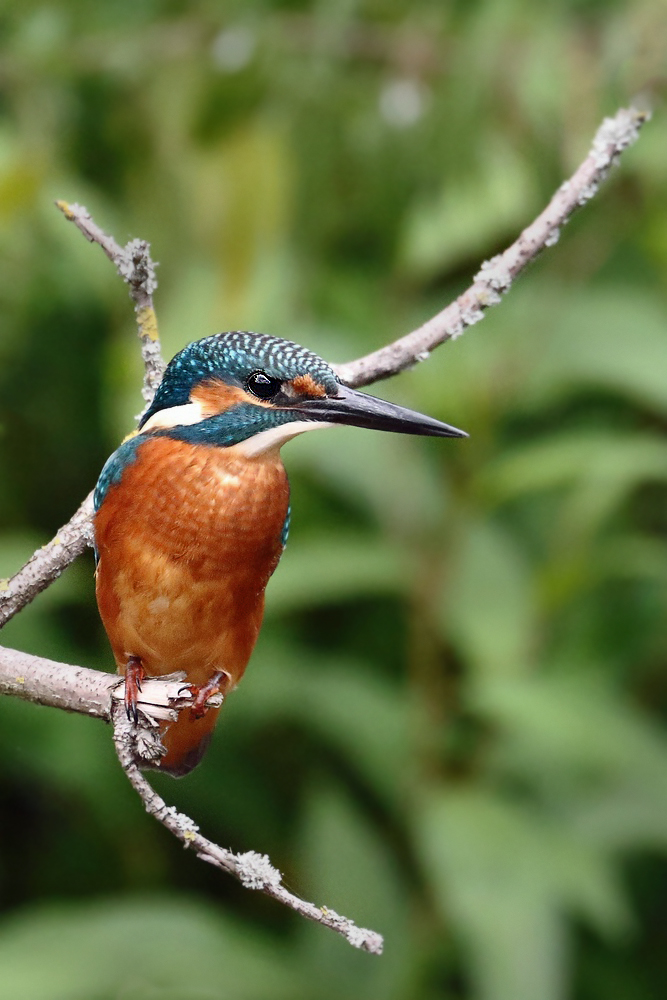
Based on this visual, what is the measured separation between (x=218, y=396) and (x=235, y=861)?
35cm

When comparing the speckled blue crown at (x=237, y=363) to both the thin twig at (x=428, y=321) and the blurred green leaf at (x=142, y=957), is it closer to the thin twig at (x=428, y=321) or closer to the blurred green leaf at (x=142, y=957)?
the thin twig at (x=428, y=321)

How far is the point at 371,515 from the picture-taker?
3213mm

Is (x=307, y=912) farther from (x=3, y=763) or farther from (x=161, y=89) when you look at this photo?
(x=161, y=89)

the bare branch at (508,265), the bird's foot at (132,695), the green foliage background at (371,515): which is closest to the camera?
the bird's foot at (132,695)

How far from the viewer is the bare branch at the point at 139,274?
97cm

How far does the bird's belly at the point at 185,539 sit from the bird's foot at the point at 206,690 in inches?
1.7

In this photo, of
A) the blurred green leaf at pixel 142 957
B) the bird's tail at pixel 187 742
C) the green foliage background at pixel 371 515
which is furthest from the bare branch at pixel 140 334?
the blurred green leaf at pixel 142 957

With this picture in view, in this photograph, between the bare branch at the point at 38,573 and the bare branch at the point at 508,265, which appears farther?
the bare branch at the point at 508,265

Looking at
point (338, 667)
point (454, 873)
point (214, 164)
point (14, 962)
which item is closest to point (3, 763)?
point (14, 962)

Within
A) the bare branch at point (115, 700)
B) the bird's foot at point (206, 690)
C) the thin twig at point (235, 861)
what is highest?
the bird's foot at point (206, 690)

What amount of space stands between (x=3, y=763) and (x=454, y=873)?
1215mm

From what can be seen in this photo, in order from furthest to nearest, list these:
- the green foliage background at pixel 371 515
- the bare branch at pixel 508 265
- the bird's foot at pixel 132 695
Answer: the green foliage background at pixel 371 515, the bare branch at pixel 508 265, the bird's foot at pixel 132 695

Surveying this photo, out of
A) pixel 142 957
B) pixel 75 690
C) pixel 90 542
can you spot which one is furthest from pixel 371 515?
pixel 75 690

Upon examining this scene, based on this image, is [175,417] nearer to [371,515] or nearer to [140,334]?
[140,334]
